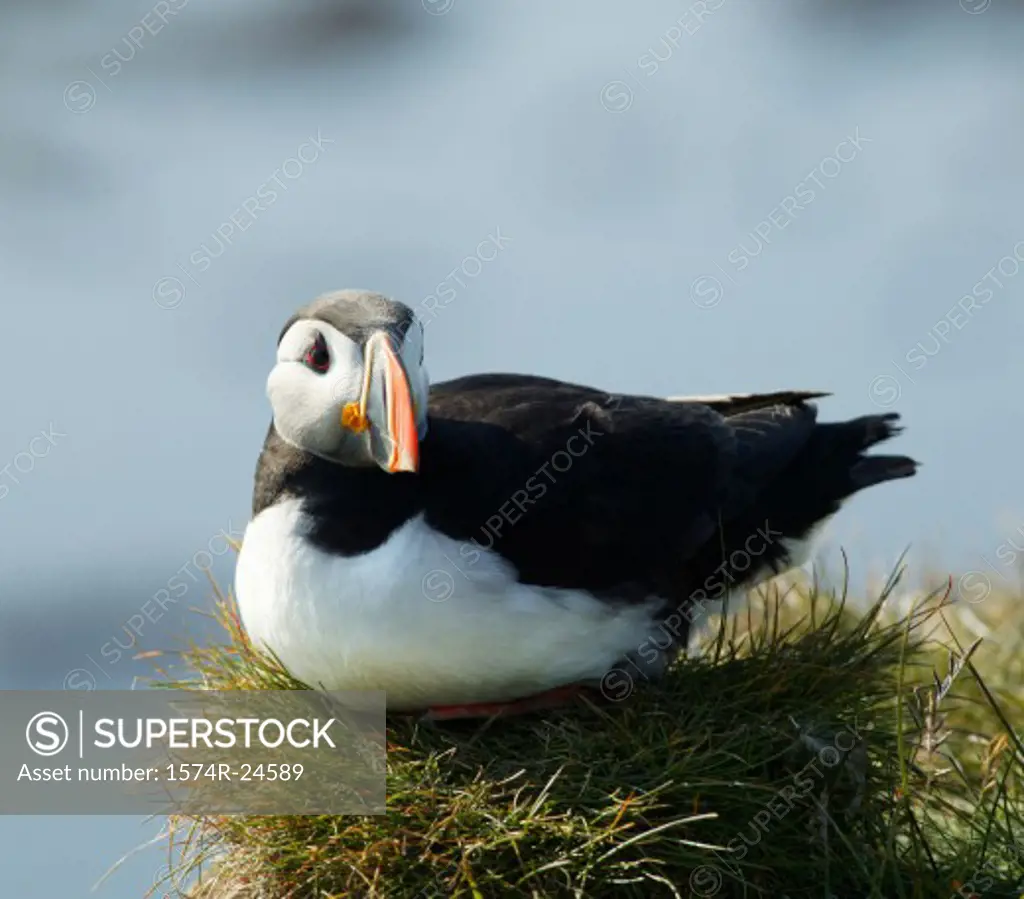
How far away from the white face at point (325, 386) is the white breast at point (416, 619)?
0.18 meters

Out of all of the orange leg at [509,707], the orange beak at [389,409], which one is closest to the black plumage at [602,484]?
the orange beak at [389,409]

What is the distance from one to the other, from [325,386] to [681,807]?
1.33 metres

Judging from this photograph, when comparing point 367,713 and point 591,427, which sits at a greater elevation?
point 591,427

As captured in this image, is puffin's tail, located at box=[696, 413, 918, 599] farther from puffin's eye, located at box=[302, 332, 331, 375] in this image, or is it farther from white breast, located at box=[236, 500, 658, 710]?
puffin's eye, located at box=[302, 332, 331, 375]

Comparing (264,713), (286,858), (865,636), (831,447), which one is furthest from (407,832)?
(831,447)

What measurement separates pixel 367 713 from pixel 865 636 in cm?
133

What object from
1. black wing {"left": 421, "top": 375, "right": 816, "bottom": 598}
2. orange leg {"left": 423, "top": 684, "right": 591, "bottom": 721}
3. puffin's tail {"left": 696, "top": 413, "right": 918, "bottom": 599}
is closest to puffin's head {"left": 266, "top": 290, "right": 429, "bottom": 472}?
black wing {"left": 421, "top": 375, "right": 816, "bottom": 598}

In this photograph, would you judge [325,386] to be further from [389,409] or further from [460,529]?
[460,529]

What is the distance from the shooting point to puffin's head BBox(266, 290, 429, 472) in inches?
154

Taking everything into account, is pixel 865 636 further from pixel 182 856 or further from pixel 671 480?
pixel 182 856

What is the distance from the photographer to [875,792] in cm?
399

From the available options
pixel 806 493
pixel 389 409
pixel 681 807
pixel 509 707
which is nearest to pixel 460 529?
pixel 389 409

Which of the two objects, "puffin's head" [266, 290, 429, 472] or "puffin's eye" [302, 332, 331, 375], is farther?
"puffin's eye" [302, 332, 331, 375]

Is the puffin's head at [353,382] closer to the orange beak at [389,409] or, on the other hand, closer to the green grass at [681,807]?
the orange beak at [389,409]
